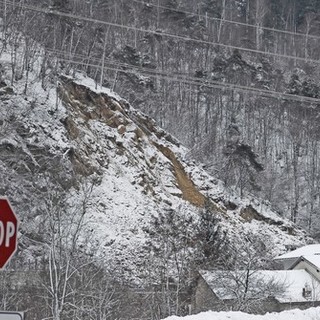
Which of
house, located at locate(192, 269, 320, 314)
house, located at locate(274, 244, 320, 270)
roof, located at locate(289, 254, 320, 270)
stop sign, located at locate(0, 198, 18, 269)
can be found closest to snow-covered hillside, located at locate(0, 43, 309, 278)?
house, located at locate(274, 244, 320, 270)

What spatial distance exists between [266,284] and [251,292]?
226cm

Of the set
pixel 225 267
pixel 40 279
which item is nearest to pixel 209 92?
pixel 225 267

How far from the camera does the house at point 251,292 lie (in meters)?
28.7

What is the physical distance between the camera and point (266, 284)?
107ft

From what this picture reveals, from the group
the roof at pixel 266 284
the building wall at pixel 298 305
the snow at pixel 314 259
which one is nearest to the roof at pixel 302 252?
the snow at pixel 314 259

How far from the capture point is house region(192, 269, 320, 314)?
28688mm

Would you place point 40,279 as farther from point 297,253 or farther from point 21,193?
point 297,253

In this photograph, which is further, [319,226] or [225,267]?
[319,226]

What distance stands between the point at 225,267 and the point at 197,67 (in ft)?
134

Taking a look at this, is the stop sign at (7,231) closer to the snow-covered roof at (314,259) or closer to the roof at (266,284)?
the roof at (266,284)

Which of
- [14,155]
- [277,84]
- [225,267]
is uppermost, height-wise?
[277,84]

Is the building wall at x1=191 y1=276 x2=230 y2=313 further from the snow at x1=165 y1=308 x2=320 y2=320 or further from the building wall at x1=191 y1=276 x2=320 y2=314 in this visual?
the snow at x1=165 y1=308 x2=320 y2=320

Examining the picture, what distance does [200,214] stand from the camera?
3791 cm

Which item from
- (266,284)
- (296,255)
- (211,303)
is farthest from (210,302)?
(296,255)
